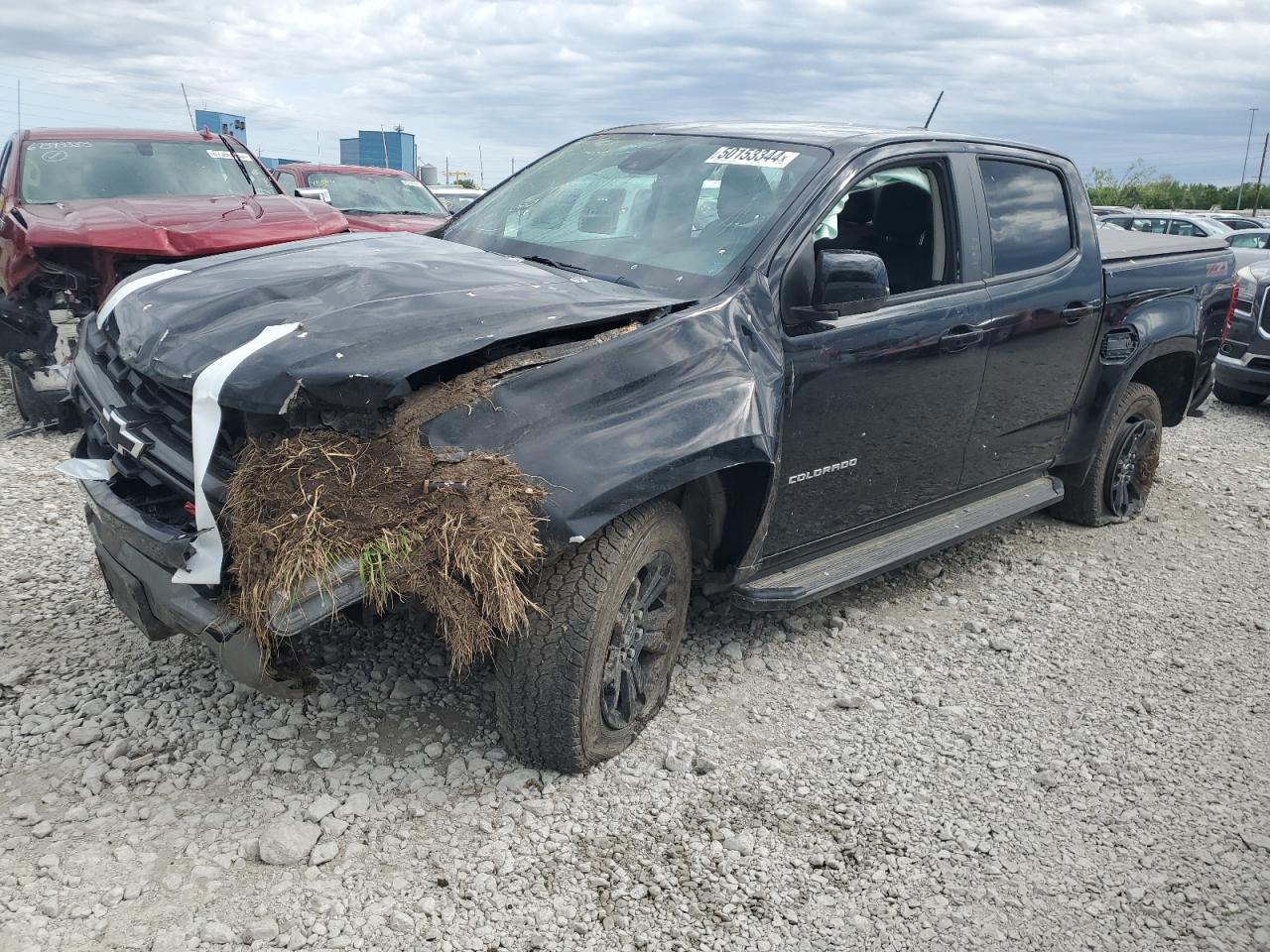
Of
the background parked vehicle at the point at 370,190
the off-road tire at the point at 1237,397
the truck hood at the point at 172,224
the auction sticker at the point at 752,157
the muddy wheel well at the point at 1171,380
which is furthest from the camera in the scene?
the background parked vehicle at the point at 370,190

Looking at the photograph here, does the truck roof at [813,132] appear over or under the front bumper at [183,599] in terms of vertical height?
over

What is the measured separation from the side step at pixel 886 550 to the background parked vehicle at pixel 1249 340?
16.2 ft

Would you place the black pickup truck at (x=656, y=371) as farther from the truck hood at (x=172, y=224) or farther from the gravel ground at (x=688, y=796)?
the truck hood at (x=172, y=224)

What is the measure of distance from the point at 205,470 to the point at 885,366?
7.52ft

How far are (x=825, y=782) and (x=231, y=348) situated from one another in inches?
84.0

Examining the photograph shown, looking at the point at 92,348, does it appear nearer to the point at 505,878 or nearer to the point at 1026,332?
the point at 505,878

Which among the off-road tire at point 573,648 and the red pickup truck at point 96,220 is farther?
the red pickup truck at point 96,220

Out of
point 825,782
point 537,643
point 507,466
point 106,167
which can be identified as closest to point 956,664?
point 825,782

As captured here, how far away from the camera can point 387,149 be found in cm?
2762

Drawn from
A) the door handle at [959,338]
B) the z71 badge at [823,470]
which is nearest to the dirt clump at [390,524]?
the z71 badge at [823,470]

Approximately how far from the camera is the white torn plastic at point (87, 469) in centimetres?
309

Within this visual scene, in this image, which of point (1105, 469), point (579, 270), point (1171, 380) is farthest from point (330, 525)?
point (1171, 380)

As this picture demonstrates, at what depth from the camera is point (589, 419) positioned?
2.82m

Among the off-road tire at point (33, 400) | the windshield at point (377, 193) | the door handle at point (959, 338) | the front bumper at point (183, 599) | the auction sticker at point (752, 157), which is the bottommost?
the off-road tire at point (33, 400)
